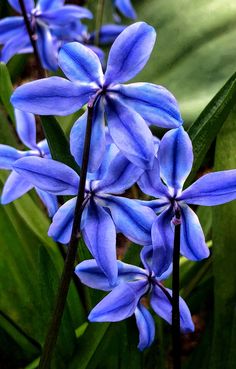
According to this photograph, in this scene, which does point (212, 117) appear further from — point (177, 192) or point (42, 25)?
point (42, 25)

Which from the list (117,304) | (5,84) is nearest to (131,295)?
(117,304)

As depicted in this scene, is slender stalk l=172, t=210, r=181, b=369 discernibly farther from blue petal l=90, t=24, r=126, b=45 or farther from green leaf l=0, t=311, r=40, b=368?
blue petal l=90, t=24, r=126, b=45

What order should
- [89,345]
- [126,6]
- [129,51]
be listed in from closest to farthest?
[129,51], [89,345], [126,6]

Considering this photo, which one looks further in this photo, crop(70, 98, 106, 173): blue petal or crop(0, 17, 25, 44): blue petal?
crop(0, 17, 25, 44): blue petal

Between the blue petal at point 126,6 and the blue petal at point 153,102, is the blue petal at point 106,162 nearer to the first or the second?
the blue petal at point 153,102

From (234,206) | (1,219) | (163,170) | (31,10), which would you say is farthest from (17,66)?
(163,170)

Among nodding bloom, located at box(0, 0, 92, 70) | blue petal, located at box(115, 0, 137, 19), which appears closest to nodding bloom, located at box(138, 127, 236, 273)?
nodding bloom, located at box(0, 0, 92, 70)

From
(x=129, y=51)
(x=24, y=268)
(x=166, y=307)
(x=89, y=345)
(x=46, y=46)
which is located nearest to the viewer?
(x=129, y=51)
